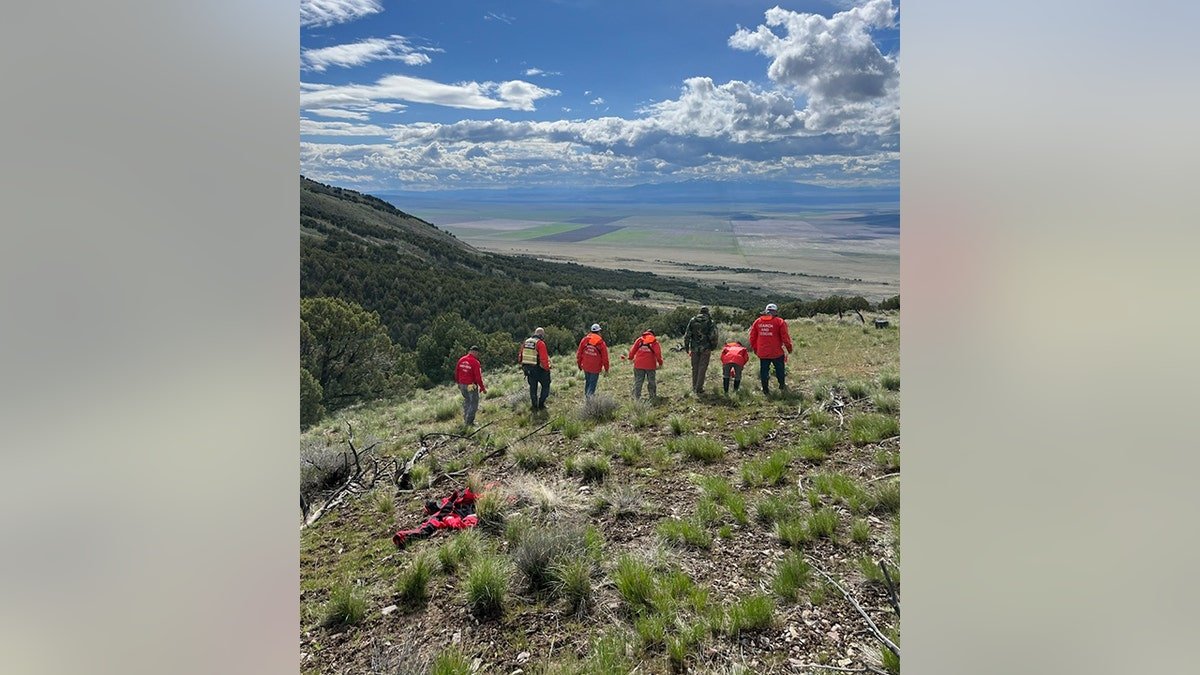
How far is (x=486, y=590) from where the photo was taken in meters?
3.07

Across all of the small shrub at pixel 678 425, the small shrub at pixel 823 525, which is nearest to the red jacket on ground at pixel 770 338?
the small shrub at pixel 678 425

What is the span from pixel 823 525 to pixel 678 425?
2685mm

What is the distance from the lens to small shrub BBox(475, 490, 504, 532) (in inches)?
164

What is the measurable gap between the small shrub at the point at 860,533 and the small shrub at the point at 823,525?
0.36ft

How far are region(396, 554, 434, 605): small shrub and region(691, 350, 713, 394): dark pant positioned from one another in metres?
4.68

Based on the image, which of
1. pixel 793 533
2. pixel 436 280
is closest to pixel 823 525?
pixel 793 533

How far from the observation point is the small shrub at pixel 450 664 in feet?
8.16

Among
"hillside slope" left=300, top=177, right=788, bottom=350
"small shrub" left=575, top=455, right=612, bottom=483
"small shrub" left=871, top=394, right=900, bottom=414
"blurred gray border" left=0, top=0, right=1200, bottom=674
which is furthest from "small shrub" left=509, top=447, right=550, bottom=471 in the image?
"hillside slope" left=300, top=177, right=788, bottom=350

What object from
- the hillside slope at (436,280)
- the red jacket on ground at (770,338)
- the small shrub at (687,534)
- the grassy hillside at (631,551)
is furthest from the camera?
the hillside slope at (436,280)
